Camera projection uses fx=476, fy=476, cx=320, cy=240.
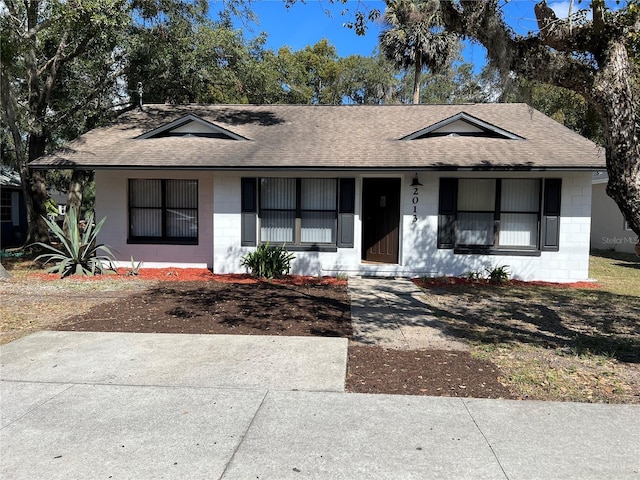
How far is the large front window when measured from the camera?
1166cm

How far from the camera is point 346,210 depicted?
1141 centimetres

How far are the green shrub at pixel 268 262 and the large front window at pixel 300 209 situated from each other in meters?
0.54

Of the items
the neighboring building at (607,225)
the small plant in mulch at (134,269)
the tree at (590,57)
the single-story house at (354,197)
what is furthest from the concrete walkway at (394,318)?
the neighboring building at (607,225)

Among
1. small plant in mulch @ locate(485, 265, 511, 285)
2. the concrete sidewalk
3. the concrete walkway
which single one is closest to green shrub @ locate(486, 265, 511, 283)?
small plant in mulch @ locate(485, 265, 511, 285)

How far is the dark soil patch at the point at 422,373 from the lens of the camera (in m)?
4.56

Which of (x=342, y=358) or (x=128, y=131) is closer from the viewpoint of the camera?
(x=342, y=358)

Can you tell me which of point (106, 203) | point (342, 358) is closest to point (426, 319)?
point (342, 358)

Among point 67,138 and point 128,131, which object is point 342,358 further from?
point 67,138

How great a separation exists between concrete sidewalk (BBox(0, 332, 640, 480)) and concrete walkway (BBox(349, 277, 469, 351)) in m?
1.25

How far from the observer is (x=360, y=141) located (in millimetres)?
12500

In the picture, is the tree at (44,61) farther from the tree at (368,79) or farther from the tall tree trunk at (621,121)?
the tree at (368,79)

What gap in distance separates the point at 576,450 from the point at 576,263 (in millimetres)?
8829

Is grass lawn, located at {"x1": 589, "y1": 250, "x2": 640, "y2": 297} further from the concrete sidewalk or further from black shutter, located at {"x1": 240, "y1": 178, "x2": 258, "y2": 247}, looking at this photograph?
black shutter, located at {"x1": 240, "y1": 178, "x2": 258, "y2": 247}

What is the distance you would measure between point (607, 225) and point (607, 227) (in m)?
0.09
